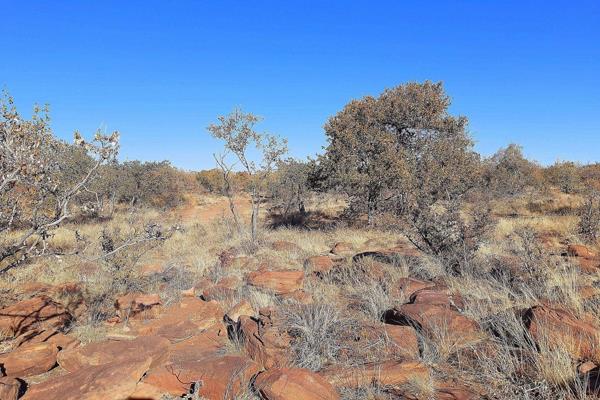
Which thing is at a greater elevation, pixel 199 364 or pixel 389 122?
pixel 389 122

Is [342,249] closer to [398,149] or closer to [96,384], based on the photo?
[398,149]

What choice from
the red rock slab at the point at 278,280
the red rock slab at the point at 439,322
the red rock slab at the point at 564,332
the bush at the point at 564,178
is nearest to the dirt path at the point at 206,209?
the red rock slab at the point at 278,280

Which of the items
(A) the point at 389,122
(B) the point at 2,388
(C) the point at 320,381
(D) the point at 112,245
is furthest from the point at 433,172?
(B) the point at 2,388

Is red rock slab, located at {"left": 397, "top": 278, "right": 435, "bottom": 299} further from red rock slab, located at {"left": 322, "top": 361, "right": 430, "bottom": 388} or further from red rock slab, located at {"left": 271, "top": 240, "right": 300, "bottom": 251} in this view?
red rock slab, located at {"left": 271, "top": 240, "right": 300, "bottom": 251}

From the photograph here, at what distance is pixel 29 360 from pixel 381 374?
3544 millimetres

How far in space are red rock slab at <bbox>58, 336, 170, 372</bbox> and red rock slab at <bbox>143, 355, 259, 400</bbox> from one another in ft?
1.14

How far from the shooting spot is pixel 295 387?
3.13m

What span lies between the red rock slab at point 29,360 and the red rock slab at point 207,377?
1297 millimetres

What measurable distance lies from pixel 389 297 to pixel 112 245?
24.0ft

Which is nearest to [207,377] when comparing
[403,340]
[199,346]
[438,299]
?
[199,346]

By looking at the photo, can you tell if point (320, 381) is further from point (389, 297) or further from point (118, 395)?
point (389, 297)

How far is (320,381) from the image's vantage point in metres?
3.27

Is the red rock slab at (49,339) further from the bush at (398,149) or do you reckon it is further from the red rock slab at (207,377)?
the bush at (398,149)

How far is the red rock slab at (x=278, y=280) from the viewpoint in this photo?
6875 millimetres
